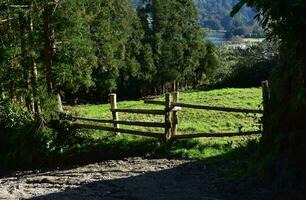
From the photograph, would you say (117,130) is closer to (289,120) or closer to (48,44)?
(48,44)

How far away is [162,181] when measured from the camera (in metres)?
11.0

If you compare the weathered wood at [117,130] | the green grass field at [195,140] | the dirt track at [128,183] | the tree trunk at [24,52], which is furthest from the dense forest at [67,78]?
the dirt track at [128,183]

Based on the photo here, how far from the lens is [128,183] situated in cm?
1092

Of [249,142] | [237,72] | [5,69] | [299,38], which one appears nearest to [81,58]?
[5,69]

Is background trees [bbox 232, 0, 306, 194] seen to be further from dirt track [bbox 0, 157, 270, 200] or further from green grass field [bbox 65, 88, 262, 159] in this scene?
green grass field [bbox 65, 88, 262, 159]

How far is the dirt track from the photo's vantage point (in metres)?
9.98

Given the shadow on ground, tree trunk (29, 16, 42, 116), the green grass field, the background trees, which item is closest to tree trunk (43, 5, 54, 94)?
tree trunk (29, 16, 42, 116)

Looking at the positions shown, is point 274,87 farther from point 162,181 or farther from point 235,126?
point 235,126

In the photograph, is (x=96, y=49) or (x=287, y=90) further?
(x=96, y=49)

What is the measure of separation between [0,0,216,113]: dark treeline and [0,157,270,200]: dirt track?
4.12 m

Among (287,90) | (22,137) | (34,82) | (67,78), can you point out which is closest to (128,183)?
(287,90)

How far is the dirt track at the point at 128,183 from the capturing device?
32.8 feet

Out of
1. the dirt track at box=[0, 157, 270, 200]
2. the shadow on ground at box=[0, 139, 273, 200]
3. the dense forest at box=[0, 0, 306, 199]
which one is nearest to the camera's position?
the dense forest at box=[0, 0, 306, 199]

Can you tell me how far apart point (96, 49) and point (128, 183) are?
19.3 meters
